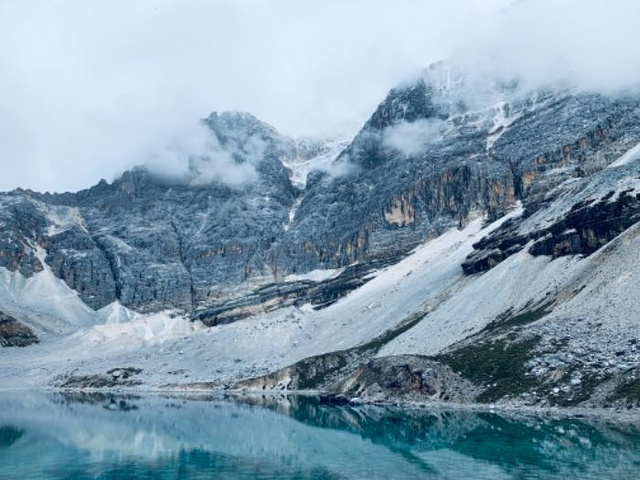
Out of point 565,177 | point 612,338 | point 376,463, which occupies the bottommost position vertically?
point 376,463

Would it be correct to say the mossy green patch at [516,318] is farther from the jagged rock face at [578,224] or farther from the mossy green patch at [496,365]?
the jagged rock face at [578,224]

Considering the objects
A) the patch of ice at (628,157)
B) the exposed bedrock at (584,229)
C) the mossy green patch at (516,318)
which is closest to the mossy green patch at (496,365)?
the mossy green patch at (516,318)

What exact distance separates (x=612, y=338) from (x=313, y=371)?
76.7 metres

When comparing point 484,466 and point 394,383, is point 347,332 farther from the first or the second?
point 484,466

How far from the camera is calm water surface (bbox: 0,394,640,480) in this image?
46.2 m

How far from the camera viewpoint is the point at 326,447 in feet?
198

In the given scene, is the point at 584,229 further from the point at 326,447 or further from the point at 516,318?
the point at 326,447

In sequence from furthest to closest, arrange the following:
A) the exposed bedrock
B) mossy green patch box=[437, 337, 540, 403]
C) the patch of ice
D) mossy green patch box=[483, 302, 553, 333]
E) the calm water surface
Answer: the patch of ice, the exposed bedrock, mossy green patch box=[483, 302, 553, 333], mossy green patch box=[437, 337, 540, 403], the calm water surface

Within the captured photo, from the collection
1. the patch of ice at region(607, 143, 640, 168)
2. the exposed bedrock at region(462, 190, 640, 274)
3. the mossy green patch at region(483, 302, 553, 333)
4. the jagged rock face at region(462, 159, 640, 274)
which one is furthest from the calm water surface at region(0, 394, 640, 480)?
the patch of ice at region(607, 143, 640, 168)

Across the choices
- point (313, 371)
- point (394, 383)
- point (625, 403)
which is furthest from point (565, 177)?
point (625, 403)

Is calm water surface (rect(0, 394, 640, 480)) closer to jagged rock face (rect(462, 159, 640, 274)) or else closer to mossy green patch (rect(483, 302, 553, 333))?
mossy green patch (rect(483, 302, 553, 333))

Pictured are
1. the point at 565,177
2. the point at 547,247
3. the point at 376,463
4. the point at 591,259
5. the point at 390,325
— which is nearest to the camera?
the point at 376,463

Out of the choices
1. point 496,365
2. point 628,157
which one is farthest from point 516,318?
point 628,157

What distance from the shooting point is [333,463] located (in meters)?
51.2
